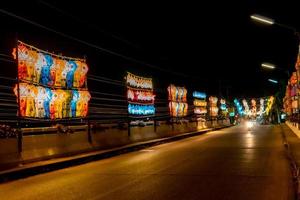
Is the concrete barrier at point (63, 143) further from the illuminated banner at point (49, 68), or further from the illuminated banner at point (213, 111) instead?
the illuminated banner at point (213, 111)

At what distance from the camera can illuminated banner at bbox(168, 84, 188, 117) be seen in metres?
43.3

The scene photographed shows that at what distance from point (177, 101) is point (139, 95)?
13.3m

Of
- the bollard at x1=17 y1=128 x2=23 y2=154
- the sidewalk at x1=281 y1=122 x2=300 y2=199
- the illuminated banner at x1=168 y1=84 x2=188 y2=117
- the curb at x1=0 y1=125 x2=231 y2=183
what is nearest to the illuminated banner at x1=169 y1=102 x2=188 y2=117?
the illuminated banner at x1=168 y1=84 x2=188 y2=117

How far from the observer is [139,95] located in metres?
32.5

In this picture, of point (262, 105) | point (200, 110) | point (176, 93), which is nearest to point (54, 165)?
point (176, 93)

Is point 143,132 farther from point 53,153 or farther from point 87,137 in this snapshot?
point 53,153

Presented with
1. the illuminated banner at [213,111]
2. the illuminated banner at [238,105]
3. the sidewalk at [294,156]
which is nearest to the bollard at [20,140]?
the sidewalk at [294,156]

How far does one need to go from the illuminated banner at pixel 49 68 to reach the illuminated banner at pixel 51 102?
0.97 feet

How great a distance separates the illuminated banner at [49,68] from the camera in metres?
17.9

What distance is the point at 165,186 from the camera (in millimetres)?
11992

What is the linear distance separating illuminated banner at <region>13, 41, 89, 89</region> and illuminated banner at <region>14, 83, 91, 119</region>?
11.6 inches

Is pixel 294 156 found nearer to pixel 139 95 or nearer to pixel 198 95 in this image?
pixel 139 95

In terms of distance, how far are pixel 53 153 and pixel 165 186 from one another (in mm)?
8343

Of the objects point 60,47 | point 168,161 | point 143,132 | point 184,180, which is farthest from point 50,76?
point 60,47
